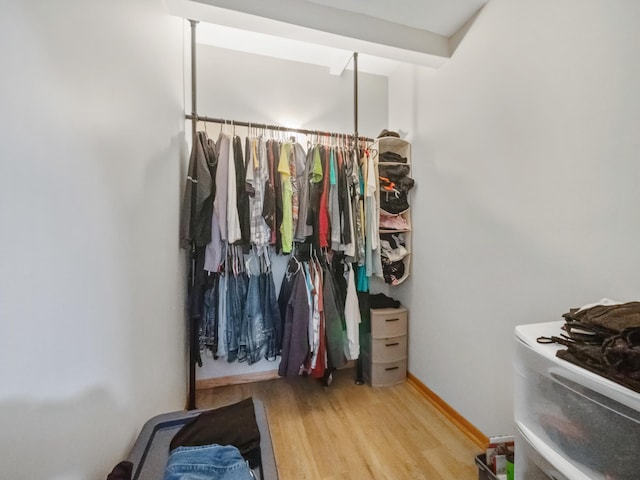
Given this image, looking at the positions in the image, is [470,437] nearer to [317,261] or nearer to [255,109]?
[317,261]

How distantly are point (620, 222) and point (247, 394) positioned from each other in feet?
7.84

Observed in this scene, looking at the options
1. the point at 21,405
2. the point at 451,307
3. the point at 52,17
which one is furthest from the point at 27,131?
the point at 451,307

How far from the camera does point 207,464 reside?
2.50 feet

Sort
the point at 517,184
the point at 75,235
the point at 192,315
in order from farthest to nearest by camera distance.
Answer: the point at 192,315
the point at 517,184
the point at 75,235

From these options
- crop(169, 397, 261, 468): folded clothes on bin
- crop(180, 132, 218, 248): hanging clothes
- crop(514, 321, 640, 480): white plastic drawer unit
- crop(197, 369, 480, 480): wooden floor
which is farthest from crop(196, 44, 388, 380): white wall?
crop(514, 321, 640, 480): white plastic drawer unit

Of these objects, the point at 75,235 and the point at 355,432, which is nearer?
the point at 75,235

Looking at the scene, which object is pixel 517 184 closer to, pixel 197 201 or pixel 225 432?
pixel 225 432

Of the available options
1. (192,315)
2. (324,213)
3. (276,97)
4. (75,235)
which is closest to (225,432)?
(75,235)

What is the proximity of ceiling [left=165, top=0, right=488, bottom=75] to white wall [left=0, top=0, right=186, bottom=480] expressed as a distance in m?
0.45

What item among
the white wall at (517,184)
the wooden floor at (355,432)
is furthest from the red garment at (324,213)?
the wooden floor at (355,432)

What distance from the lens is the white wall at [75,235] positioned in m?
0.48

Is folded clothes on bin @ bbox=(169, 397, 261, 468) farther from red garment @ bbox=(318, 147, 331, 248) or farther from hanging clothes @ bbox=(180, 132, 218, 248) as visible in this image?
red garment @ bbox=(318, 147, 331, 248)

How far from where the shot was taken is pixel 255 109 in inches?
86.5

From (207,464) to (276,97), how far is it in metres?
2.41
